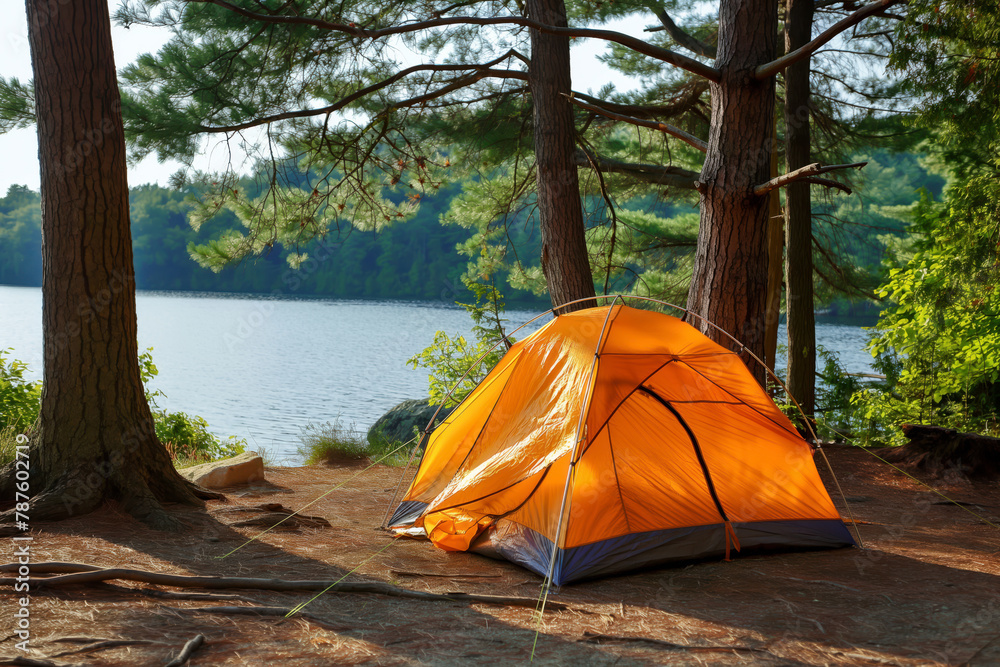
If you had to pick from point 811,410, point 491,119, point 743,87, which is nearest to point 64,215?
point 743,87

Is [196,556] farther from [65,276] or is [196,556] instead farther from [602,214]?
[602,214]

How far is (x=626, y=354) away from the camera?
4215 mm

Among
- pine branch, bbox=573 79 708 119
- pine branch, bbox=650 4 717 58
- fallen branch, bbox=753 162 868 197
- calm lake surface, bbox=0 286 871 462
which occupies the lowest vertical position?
calm lake surface, bbox=0 286 871 462

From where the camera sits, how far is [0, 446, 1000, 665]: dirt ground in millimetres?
2674

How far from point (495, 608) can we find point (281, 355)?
26.9 m

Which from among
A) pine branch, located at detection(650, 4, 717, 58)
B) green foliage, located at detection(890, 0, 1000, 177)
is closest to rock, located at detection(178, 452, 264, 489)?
green foliage, located at detection(890, 0, 1000, 177)

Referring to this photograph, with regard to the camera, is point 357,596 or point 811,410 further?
point 811,410

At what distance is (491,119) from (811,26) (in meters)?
4.22

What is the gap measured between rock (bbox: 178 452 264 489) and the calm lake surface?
333 cm

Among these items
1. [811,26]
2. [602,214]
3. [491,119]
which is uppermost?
[811,26]

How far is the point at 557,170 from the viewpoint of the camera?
727 centimetres

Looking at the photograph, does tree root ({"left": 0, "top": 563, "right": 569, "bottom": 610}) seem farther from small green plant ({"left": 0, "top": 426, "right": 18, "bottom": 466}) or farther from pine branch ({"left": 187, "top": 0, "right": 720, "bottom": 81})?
pine branch ({"left": 187, "top": 0, "right": 720, "bottom": 81})

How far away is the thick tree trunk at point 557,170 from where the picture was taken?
7.29m

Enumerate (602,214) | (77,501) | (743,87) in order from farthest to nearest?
(602,214) → (743,87) → (77,501)
